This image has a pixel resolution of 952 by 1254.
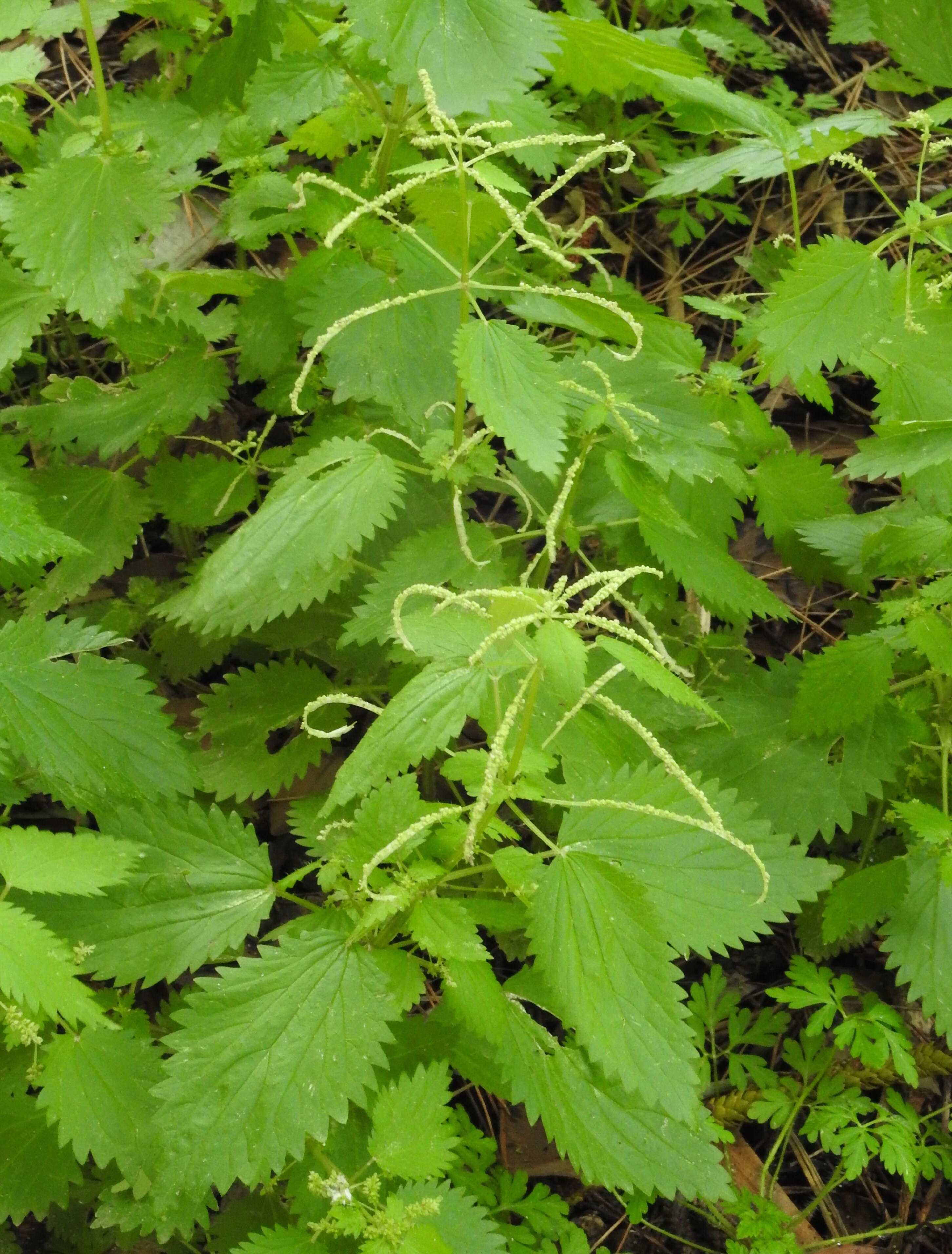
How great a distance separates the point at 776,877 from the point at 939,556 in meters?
0.77

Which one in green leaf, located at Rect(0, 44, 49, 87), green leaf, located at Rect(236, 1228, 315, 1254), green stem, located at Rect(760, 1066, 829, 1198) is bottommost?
green stem, located at Rect(760, 1066, 829, 1198)

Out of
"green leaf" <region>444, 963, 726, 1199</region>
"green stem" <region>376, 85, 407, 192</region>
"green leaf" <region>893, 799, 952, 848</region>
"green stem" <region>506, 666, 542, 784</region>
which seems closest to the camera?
"green stem" <region>506, 666, 542, 784</region>

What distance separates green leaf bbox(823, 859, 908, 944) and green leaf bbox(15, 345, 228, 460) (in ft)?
5.02

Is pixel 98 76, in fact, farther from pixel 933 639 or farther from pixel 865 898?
pixel 865 898

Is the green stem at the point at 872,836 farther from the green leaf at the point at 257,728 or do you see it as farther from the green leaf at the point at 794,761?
the green leaf at the point at 257,728

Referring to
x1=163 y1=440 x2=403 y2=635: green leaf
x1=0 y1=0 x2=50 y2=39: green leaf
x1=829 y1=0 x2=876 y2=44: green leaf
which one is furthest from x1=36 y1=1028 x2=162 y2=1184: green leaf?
x1=829 y1=0 x2=876 y2=44: green leaf

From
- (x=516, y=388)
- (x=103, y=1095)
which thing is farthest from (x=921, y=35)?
(x=103, y=1095)

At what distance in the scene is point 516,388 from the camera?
149 centimetres

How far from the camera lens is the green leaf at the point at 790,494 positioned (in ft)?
7.00

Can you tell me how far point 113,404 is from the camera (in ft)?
6.84

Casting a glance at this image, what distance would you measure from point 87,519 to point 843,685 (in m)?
1.55

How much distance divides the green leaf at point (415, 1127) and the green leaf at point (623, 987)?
26cm

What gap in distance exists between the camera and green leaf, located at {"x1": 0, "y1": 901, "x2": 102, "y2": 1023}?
116 centimetres

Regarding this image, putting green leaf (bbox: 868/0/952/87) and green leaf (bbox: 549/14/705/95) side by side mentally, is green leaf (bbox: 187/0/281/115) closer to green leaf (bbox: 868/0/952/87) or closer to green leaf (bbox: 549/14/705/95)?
green leaf (bbox: 549/14/705/95)
